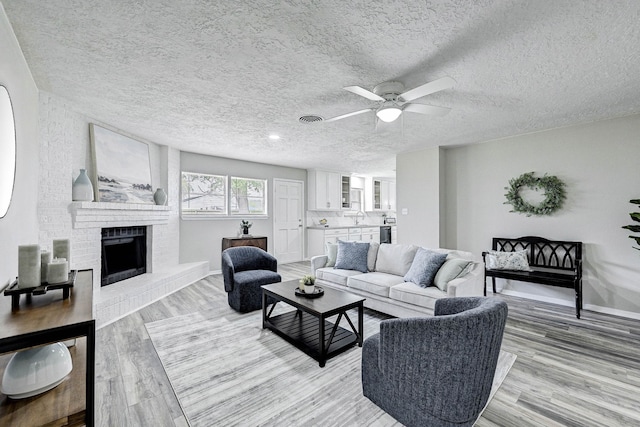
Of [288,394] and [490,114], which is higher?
[490,114]

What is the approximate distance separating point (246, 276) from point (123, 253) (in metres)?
2.19

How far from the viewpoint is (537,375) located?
2.23 meters

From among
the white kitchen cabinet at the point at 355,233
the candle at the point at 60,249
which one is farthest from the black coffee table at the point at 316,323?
the white kitchen cabinet at the point at 355,233

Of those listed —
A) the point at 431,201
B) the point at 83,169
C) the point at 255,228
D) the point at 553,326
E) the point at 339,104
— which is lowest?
the point at 553,326

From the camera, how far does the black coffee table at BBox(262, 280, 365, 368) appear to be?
2.40 metres

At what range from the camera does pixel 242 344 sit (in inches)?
107

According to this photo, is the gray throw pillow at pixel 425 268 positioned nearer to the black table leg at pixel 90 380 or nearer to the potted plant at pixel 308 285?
the potted plant at pixel 308 285

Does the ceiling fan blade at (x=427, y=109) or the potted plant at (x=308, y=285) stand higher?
the ceiling fan blade at (x=427, y=109)

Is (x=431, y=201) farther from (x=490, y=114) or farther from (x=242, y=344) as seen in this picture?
(x=242, y=344)

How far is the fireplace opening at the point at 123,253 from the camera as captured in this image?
3.94m

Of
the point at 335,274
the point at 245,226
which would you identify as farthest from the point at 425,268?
the point at 245,226

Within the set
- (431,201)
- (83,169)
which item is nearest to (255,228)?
(83,169)

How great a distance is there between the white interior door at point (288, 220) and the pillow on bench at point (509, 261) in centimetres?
452

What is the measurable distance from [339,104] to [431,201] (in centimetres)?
291
